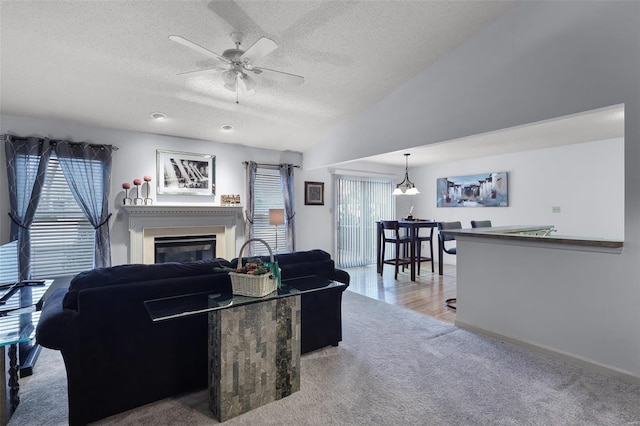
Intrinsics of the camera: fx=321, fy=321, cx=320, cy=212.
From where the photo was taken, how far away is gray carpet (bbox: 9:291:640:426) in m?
1.89

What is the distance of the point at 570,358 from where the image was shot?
257 cm

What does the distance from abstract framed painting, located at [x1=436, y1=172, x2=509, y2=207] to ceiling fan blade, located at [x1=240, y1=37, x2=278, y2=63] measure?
5.22 metres

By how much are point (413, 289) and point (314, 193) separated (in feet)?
8.69

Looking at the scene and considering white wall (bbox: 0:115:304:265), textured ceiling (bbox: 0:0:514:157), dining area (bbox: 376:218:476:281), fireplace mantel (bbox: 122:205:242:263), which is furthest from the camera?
dining area (bbox: 376:218:476:281)

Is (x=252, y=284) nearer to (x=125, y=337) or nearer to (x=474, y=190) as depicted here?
(x=125, y=337)

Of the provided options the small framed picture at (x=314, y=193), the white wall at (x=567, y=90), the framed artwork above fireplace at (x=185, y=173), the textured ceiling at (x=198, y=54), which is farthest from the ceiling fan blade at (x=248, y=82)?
the small framed picture at (x=314, y=193)

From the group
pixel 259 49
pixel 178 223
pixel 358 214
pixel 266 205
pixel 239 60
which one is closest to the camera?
pixel 259 49

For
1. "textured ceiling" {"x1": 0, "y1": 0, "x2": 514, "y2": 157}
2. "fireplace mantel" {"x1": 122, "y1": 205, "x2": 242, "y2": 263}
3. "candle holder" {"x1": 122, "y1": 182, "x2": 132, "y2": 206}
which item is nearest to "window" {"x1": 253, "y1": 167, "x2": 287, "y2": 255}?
"fireplace mantel" {"x1": 122, "y1": 205, "x2": 242, "y2": 263}

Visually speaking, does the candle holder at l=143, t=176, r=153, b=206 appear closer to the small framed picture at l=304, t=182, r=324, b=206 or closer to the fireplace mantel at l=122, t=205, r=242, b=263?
the fireplace mantel at l=122, t=205, r=242, b=263

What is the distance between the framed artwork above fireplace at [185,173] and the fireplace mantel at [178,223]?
343 mm

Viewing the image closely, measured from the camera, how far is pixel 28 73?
3148 mm

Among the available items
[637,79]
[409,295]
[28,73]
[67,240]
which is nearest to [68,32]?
[28,73]

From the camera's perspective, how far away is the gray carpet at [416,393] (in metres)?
1.89

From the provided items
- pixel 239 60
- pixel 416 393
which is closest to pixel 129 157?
pixel 239 60
